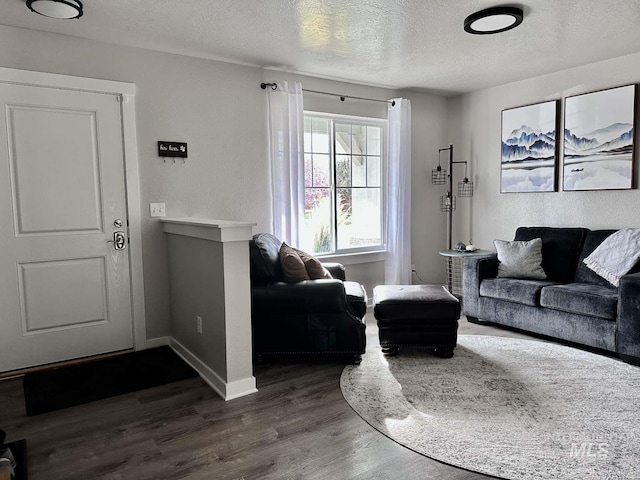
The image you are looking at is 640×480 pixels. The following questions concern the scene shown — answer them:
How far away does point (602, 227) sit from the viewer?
13.5ft

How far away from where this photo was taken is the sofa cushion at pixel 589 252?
12.7ft

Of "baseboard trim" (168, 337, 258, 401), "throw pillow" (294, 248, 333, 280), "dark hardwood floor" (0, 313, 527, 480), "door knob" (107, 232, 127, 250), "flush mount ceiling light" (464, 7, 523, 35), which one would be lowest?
"dark hardwood floor" (0, 313, 527, 480)

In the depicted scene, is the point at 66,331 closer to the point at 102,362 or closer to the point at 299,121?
the point at 102,362

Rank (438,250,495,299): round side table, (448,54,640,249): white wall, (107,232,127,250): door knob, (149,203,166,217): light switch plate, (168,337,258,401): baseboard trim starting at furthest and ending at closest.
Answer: (438,250,495,299): round side table
(448,54,640,249): white wall
(149,203,166,217): light switch plate
(107,232,127,250): door knob
(168,337,258,401): baseboard trim

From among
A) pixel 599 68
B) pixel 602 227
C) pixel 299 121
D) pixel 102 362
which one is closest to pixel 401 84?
pixel 299 121

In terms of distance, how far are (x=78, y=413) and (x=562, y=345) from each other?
3517mm

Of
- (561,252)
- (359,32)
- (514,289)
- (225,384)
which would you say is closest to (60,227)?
(225,384)

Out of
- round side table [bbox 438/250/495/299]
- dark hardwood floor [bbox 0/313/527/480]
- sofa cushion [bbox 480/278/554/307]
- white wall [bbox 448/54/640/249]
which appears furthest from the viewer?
round side table [bbox 438/250/495/299]

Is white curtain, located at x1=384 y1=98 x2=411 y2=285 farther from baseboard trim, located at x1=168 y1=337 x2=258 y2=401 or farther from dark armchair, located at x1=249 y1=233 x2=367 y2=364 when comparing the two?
baseboard trim, located at x1=168 y1=337 x2=258 y2=401

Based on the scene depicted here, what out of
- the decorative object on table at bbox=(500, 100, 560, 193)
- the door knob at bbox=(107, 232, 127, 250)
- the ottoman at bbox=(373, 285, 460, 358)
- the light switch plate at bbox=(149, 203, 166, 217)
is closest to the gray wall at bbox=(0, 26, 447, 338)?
the light switch plate at bbox=(149, 203, 166, 217)

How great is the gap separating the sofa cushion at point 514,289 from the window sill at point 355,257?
1261 mm

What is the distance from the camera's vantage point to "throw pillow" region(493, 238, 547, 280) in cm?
407

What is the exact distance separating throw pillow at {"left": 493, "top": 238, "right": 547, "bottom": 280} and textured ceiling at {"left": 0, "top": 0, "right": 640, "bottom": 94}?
170 cm

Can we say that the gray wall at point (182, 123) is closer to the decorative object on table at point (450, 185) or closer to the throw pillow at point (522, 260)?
the decorative object on table at point (450, 185)
